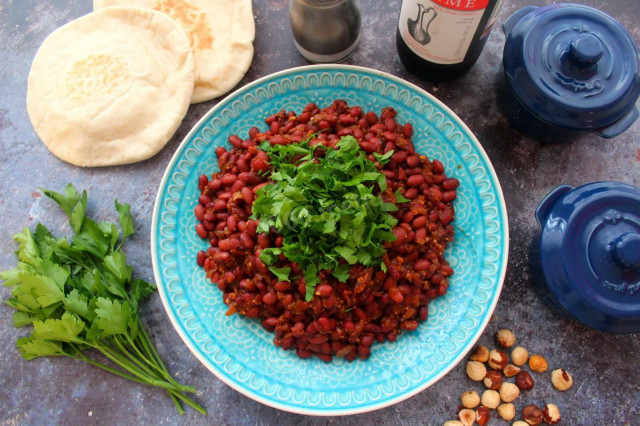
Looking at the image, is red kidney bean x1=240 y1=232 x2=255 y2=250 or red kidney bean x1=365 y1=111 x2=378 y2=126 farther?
red kidney bean x1=365 y1=111 x2=378 y2=126

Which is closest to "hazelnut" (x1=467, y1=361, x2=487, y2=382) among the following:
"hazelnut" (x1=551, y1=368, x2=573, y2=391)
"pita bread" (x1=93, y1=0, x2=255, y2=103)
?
"hazelnut" (x1=551, y1=368, x2=573, y2=391)

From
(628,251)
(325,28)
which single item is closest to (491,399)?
(628,251)

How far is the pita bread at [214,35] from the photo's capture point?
2.65m

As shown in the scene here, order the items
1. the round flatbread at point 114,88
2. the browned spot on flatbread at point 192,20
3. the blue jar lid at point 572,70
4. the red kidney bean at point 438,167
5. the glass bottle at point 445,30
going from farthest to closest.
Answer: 1. the browned spot on flatbread at point 192,20
2. the round flatbread at point 114,88
3. the red kidney bean at point 438,167
4. the blue jar lid at point 572,70
5. the glass bottle at point 445,30

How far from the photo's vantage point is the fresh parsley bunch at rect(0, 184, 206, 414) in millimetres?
2176

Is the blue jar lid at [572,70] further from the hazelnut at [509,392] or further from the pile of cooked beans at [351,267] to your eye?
the hazelnut at [509,392]

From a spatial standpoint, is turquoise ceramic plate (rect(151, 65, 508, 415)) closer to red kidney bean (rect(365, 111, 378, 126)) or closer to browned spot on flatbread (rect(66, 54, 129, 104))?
red kidney bean (rect(365, 111, 378, 126))

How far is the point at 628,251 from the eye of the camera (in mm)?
1891

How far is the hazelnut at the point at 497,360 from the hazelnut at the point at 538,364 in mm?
146

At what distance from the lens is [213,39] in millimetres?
2707

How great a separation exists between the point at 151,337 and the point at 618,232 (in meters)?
2.37

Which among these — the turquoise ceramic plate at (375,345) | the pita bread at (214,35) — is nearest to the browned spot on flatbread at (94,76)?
the pita bread at (214,35)

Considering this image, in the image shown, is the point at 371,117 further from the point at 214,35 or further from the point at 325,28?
the point at 214,35

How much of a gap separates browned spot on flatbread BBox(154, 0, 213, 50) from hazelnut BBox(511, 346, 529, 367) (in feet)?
7.93
